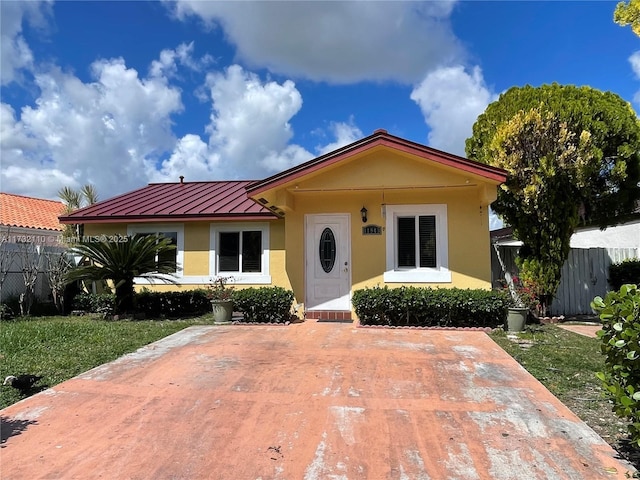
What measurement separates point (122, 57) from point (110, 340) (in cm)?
786

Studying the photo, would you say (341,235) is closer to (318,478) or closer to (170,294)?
(170,294)

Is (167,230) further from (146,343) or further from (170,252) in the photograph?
(146,343)

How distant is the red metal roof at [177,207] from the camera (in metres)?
12.6

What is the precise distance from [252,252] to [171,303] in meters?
2.68

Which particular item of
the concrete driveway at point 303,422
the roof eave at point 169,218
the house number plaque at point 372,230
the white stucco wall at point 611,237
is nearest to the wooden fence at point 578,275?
the white stucco wall at point 611,237

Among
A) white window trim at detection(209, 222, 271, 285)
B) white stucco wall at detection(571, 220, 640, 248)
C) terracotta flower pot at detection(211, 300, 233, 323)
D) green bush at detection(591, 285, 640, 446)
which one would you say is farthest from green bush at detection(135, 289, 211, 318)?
white stucco wall at detection(571, 220, 640, 248)

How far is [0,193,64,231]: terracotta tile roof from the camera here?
67.4ft

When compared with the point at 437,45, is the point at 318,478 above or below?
below

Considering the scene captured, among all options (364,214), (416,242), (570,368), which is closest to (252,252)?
(364,214)

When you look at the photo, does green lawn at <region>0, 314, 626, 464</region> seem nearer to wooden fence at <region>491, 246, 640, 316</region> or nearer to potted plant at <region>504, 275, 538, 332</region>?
potted plant at <region>504, 275, 538, 332</region>

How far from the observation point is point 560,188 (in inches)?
411

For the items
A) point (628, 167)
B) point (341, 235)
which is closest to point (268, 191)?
point (341, 235)

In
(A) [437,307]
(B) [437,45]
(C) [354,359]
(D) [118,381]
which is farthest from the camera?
(B) [437,45]

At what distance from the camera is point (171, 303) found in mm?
12047
